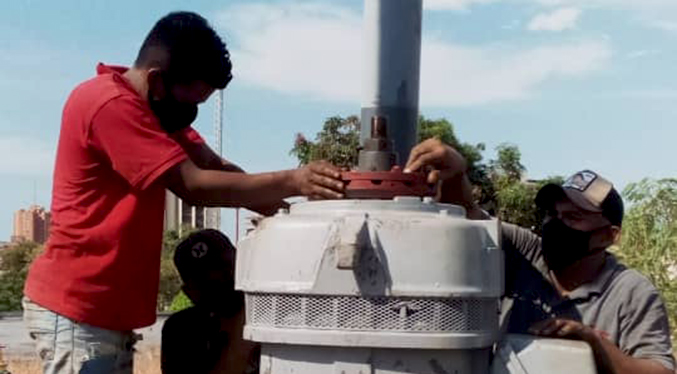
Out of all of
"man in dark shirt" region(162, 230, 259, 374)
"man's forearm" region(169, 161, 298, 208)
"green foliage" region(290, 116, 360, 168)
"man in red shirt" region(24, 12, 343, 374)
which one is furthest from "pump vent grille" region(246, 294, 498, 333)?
"green foliage" region(290, 116, 360, 168)

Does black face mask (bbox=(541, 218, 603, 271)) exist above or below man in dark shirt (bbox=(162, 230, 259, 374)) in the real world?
above

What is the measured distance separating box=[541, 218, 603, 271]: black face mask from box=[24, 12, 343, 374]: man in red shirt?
906 millimetres

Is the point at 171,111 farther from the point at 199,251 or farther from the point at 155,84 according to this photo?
the point at 199,251

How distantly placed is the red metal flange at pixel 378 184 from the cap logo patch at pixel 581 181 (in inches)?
37.6

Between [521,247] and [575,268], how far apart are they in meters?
0.19

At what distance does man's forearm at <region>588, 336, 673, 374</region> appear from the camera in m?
2.81

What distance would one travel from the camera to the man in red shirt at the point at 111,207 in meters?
3.03

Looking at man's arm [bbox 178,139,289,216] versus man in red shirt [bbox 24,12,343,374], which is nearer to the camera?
man in red shirt [bbox 24,12,343,374]

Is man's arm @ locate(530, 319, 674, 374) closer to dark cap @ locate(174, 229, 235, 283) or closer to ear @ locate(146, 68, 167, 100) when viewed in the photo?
ear @ locate(146, 68, 167, 100)

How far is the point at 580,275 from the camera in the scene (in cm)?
345

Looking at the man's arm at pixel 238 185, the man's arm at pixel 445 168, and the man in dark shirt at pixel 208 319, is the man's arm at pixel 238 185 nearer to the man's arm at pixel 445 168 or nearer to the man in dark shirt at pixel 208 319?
the man's arm at pixel 445 168

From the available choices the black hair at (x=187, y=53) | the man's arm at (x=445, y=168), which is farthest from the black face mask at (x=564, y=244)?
the black hair at (x=187, y=53)

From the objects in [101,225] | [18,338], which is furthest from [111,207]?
[18,338]

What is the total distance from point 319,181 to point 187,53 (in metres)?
0.67
